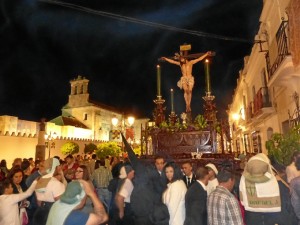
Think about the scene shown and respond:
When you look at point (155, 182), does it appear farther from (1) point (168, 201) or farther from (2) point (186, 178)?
(2) point (186, 178)

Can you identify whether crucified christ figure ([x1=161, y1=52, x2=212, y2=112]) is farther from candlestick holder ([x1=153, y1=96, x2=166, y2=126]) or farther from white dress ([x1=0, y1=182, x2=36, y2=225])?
white dress ([x1=0, y1=182, x2=36, y2=225])

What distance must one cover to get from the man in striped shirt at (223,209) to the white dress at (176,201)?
61 cm

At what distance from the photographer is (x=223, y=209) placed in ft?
9.77

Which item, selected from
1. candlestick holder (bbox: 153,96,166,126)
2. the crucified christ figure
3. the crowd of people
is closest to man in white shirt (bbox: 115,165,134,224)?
the crowd of people

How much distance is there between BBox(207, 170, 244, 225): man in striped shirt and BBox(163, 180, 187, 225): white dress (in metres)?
0.61

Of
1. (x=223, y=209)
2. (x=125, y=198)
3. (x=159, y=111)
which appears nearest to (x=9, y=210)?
(x=125, y=198)

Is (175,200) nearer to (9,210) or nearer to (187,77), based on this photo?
(9,210)

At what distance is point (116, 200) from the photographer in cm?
451

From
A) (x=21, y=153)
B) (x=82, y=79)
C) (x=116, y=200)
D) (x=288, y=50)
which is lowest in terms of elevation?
(x=116, y=200)

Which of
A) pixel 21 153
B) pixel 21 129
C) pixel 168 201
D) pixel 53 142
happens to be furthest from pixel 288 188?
pixel 21 129

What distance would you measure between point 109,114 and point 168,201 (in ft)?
160

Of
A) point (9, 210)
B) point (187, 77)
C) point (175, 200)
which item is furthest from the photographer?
point (187, 77)

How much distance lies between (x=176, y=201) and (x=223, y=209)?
86cm

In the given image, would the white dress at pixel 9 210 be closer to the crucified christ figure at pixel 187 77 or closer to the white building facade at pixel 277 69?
the white building facade at pixel 277 69
